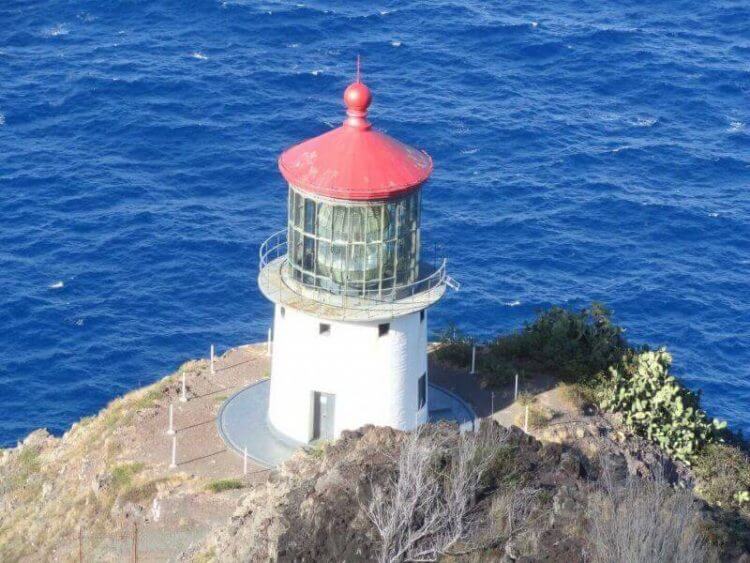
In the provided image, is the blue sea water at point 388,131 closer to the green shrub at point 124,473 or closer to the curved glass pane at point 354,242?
the green shrub at point 124,473

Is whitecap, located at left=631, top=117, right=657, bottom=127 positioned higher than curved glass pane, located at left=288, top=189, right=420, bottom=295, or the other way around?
curved glass pane, located at left=288, top=189, right=420, bottom=295

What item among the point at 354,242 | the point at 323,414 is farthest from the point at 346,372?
the point at 354,242

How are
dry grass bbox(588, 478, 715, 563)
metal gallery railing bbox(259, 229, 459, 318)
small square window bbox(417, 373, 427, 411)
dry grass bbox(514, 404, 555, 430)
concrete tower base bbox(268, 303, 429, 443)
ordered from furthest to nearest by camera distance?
dry grass bbox(514, 404, 555, 430)
small square window bbox(417, 373, 427, 411)
concrete tower base bbox(268, 303, 429, 443)
metal gallery railing bbox(259, 229, 459, 318)
dry grass bbox(588, 478, 715, 563)

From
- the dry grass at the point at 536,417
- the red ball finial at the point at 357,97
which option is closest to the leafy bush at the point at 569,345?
the dry grass at the point at 536,417

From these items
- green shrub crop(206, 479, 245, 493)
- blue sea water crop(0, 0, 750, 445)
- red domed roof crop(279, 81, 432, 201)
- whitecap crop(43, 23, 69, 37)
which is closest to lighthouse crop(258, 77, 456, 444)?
red domed roof crop(279, 81, 432, 201)

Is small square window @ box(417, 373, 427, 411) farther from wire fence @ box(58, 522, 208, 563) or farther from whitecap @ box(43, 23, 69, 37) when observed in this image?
whitecap @ box(43, 23, 69, 37)

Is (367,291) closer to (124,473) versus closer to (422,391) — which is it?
(422,391)
